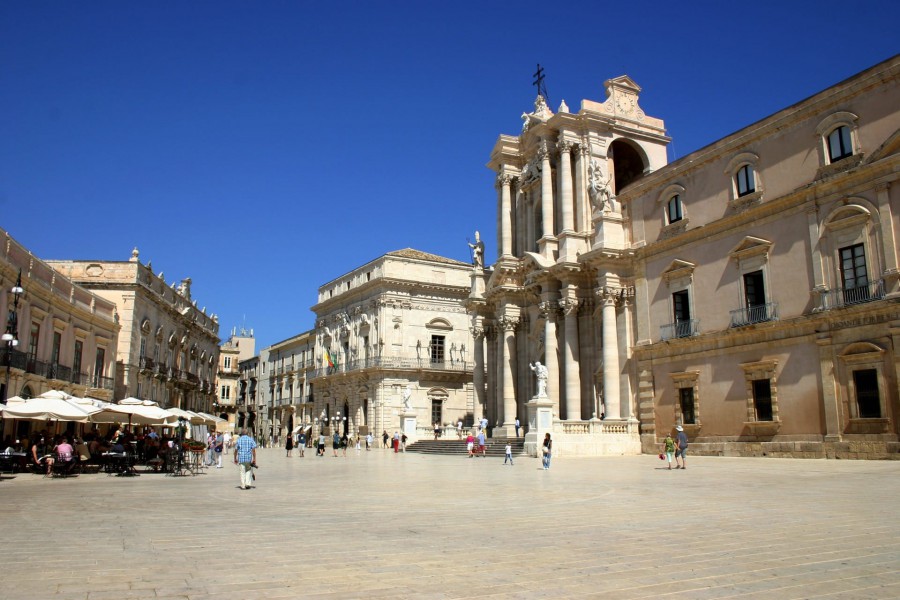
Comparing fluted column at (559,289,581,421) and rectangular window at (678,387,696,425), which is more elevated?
fluted column at (559,289,581,421)

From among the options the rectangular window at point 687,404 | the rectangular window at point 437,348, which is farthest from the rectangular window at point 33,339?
the rectangular window at point 437,348

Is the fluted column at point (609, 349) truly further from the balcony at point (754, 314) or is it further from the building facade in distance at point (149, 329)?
the building facade in distance at point (149, 329)

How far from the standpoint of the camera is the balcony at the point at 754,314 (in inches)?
971

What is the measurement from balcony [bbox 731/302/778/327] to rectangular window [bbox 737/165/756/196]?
13.7 feet

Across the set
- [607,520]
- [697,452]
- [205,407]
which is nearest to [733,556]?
[607,520]

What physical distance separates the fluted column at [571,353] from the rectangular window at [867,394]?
12914 millimetres

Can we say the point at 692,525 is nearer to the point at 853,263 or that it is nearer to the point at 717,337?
the point at 853,263

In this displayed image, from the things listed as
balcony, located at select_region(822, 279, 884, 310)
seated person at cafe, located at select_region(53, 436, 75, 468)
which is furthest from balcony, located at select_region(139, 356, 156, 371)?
balcony, located at select_region(822, 279, 884, 310)

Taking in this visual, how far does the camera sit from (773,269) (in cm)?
2477

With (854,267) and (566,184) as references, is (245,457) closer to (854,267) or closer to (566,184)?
(854,267)

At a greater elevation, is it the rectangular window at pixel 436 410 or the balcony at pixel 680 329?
the balcony at pixel 680 329

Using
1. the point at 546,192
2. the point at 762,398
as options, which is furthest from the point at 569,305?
the point at 762,398

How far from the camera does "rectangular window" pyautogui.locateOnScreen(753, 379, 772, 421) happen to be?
24734mm

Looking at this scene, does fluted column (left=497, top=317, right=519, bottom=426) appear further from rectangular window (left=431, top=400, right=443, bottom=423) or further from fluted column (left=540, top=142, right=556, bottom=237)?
rectangular window (left=431, top=400, right=443, bottom=423)
